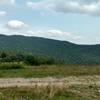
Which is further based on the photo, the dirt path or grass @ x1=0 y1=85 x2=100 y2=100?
the dirt path

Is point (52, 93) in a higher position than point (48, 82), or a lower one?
higher

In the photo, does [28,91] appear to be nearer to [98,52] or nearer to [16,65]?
[16,65]

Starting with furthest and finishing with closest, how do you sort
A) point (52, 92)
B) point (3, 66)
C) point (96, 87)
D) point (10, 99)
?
point (3, 66) < point (96, 87) < point (52, 92) < point (10, 99)

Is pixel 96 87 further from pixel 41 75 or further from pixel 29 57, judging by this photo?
pixel 29 57

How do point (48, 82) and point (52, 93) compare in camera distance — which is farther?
point (48, 82)

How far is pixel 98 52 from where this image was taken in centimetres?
19525

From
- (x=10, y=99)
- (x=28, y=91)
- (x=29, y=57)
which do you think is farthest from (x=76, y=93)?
(x=29, y=57)

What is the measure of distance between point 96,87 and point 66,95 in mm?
4646

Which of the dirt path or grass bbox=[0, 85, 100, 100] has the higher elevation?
grass bbox=[0, 85, 100, 100]

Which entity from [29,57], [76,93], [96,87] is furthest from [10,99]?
[29,57]

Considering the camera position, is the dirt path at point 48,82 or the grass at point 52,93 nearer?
the grass at point 52,93

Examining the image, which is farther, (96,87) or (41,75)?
(41,75)

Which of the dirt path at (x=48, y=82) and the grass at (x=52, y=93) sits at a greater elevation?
the grass at (x=52, y=93)

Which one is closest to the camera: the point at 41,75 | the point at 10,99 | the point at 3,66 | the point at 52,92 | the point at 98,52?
the point at 10,99
